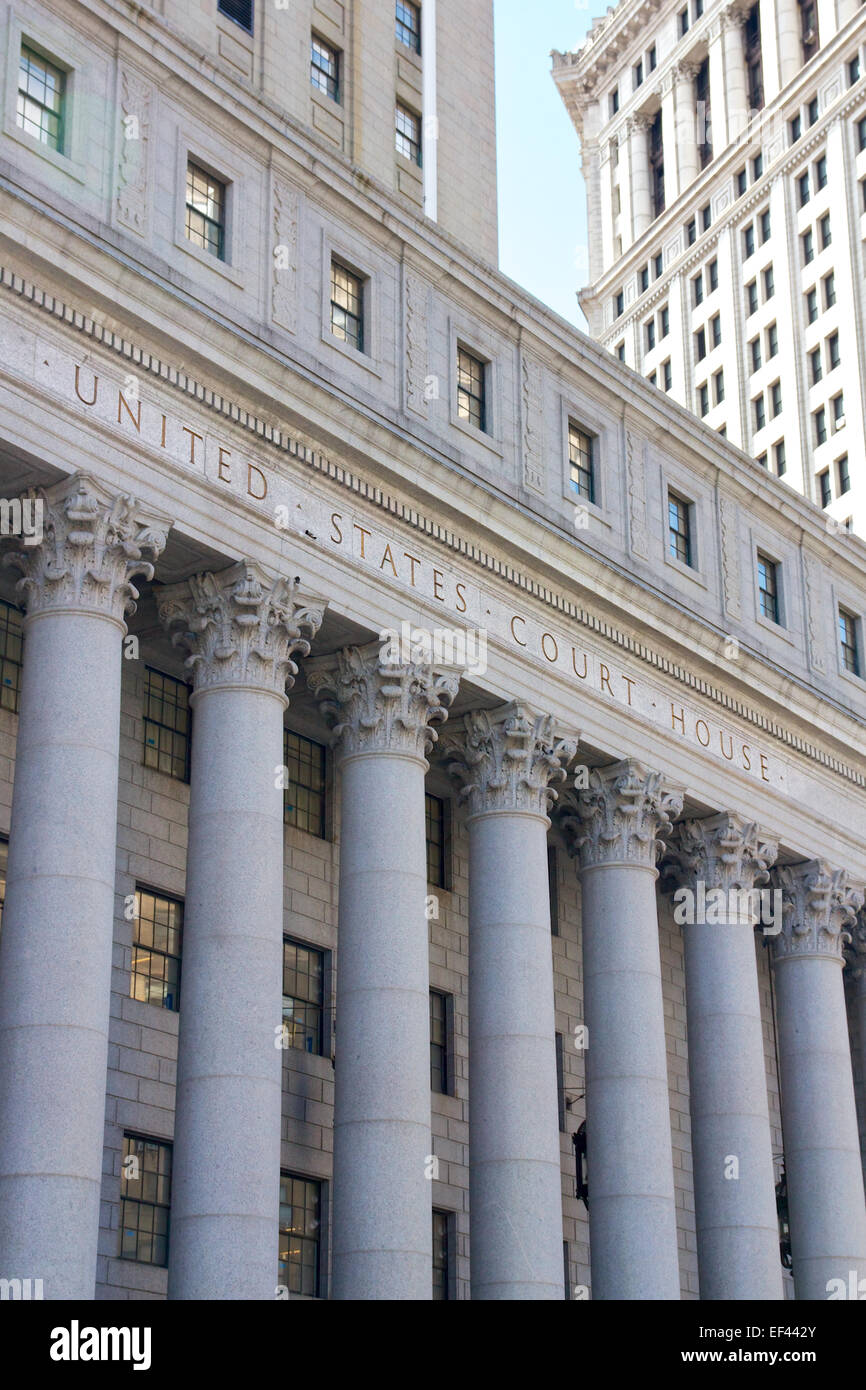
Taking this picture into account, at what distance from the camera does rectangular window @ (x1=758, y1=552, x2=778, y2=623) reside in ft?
171

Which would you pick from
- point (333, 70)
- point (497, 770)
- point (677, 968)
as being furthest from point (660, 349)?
point (497, 770)

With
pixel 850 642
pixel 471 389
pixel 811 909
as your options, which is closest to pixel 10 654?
pixel 471 389

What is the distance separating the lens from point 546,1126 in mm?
38281

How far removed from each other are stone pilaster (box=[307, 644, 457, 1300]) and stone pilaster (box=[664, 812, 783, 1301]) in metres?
10.4

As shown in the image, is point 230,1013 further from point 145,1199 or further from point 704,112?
point 704,112

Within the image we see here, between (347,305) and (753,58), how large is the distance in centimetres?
8026

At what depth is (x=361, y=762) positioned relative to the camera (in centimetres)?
3828

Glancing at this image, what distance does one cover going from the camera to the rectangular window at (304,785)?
4266 centimetres

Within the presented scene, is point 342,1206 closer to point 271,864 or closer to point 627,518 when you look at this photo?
point 271,864

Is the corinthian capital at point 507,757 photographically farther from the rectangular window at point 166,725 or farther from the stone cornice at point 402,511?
the rectangular window at point 166,725

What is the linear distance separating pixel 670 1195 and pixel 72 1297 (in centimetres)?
1630

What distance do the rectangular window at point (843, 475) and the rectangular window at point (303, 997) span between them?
204ft

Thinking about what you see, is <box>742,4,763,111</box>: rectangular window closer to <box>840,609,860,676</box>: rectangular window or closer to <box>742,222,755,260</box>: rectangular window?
<box>742,222,755,260</box>: rectangular window

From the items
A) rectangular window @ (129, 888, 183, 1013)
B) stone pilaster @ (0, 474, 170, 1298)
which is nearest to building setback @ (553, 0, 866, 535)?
rectangular window @ (129, 888, 183, 1013)
